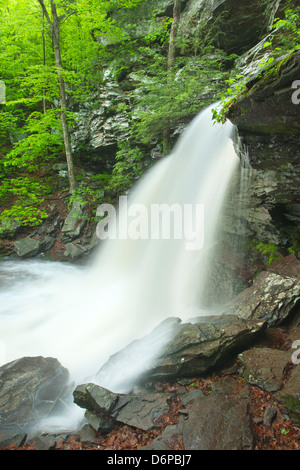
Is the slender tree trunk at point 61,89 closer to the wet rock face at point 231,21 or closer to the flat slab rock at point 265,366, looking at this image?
the wet rock face at point 231,21

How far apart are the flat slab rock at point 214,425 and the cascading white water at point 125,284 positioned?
1048mm

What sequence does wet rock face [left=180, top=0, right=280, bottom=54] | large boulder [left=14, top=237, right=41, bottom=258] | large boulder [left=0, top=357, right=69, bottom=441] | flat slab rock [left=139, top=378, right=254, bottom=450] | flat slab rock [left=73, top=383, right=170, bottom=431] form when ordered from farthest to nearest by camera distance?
large boulder [left=14, top=237, right=41, bottom=258]
wet rock face [left=180, top=0, right=280, bottom=54]
large boulder [left=0, top=357, right=69, bottom=441]
flat slab rock [left=73, top=383, right=170, bottom=431]
flat slab rock [left=139, top=378, right=254, bottom=450]

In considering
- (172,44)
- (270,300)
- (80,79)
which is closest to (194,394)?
(270,300)

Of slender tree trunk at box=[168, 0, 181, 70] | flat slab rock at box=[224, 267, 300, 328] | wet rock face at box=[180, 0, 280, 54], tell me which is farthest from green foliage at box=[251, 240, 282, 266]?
slender tree trunk at box=[168, 0, 181, 70]

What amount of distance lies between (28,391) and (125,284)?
155 inches

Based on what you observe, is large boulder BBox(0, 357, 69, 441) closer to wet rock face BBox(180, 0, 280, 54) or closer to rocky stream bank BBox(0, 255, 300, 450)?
rocky stream bank BBox(0, 255, 300, 450)

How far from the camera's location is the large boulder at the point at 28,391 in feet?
10.1

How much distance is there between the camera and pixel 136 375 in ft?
11.4

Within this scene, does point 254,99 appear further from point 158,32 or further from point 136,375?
point 158,32

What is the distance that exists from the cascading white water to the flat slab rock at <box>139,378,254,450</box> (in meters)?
1.05

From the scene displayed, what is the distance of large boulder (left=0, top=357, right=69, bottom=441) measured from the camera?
121 inches

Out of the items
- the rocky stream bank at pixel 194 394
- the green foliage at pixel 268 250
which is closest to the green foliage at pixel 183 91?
the green foliage at pixel 268 250

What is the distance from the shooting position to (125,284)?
718 cm

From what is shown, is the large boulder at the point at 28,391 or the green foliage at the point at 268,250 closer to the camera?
the large boulder at the point at 28,391
